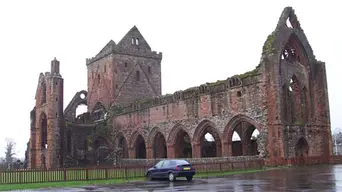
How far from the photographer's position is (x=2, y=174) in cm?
2195

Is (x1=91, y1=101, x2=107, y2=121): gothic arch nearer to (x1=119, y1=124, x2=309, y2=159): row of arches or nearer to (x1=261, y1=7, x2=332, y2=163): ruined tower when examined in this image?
(x1=119, y1=124, x2=309, y2=159): row of arches

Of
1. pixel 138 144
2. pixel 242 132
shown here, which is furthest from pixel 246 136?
pixel 138 144

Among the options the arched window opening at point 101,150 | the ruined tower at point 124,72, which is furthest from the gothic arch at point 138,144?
the ruined tower at point 124,72

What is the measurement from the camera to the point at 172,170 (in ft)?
73.9

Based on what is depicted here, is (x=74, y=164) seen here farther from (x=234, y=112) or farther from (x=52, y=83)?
(x=234, y=112)

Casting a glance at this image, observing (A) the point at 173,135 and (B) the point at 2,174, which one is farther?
(A) the point at 173,135

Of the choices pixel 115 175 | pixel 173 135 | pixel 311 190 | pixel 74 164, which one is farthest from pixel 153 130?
pixel 311 190

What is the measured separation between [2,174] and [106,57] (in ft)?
121

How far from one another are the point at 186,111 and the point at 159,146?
7.90 metres

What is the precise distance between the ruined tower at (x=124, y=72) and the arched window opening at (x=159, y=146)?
1051cm

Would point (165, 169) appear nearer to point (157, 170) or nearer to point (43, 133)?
point (157, 170)

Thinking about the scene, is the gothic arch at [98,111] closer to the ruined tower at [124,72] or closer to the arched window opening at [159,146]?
the ruined tower at [124,72]

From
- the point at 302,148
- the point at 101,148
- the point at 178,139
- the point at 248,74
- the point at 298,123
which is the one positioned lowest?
the point at 302,148

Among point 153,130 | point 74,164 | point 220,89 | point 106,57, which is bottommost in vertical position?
point 74,164
